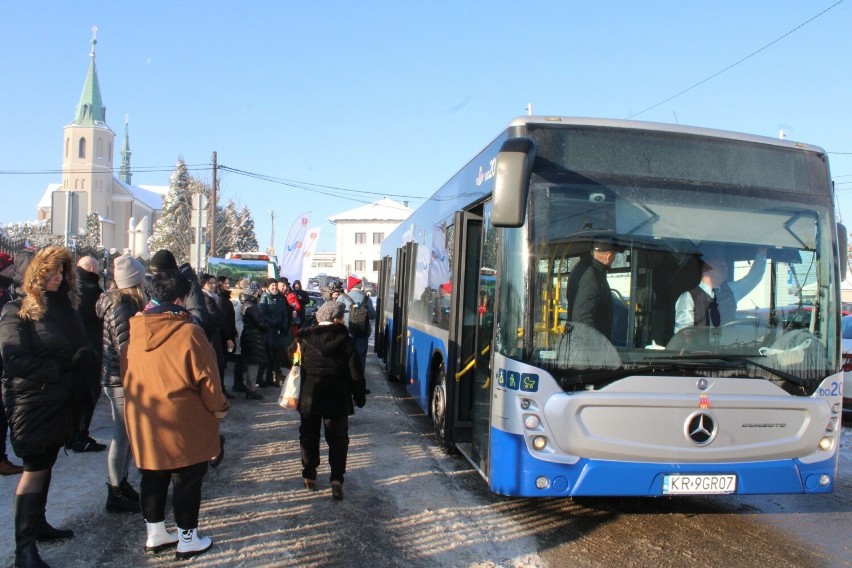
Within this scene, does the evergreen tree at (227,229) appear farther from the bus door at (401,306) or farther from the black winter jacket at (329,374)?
the black winter jacket at (329,374)

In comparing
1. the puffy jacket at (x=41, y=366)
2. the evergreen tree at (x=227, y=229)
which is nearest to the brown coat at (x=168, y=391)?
the puffy jacket at (x=41, y=366)

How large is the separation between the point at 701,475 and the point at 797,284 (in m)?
1.59

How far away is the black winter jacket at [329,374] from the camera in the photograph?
20.1 feet

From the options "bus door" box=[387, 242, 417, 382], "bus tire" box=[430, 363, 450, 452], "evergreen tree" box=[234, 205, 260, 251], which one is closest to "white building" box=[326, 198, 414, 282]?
"evergreen tree" box=[234, 205, 260, 251]

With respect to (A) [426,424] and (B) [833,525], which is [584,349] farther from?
(A) [426,424]

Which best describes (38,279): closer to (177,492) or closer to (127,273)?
(127,273)

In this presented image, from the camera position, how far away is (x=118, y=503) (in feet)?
17.9

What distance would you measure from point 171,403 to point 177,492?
594 mm

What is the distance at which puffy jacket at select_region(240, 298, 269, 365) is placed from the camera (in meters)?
11.2

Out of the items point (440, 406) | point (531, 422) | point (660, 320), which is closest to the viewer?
point (531, 422)

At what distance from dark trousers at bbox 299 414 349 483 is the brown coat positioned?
1742mm

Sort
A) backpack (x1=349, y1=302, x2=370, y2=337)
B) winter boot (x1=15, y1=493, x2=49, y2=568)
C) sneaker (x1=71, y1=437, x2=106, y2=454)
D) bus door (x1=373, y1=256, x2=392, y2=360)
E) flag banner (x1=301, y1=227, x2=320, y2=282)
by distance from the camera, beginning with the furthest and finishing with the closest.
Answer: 1. flag banner (x1=301, y1=227, x2=320, y2=282)
2. bus door (x1=373, y1=256, x2=392, y2=360)
3. backpack (x1=349, y1=302, x2=370, y2=337)
4. sneaker (x1=71, y1=437, x2=106, y2=454)
5. winter boot (x1=15, y1=493, x2=49, y2=568)

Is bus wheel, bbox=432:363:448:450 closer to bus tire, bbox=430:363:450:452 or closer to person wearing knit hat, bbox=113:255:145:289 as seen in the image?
bus tire, bbox=430:363:450:452

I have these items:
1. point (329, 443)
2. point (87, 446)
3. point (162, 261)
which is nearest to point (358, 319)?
point (87, 446)
